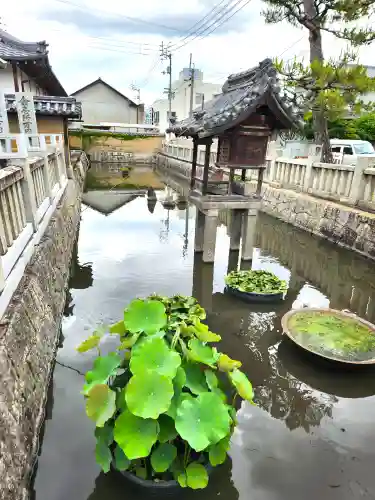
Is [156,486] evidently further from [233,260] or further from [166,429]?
[233,260]

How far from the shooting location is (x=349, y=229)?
10.2m

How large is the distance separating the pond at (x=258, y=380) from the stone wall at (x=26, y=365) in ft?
1.04

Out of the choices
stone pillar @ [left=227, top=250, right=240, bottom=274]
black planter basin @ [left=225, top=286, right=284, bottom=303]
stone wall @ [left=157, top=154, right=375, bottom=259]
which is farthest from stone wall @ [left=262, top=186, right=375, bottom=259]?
black planter basin @ [left=225, top=286, right=284, bottom=303]

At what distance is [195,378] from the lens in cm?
316

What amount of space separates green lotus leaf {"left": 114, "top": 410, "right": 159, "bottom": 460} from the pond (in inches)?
35.8

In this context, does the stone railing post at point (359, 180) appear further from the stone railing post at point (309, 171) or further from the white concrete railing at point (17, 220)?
the white concrete railing at point (17, 220)

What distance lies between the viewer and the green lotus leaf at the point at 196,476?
2.95m

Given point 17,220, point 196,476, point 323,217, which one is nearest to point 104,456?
point 196,476

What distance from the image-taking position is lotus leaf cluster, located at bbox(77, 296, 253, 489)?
271 centimetres

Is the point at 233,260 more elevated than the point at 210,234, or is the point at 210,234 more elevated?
the point at 210,234

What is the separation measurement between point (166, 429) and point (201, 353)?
0.69m

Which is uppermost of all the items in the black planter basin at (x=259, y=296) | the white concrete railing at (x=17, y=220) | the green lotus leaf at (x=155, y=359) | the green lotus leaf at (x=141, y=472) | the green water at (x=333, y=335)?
the white concrete railing at (x=17, y=220)

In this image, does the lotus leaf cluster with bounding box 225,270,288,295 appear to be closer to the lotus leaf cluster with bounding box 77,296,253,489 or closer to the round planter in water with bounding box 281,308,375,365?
the round planter in water with bounding box 281,308,375,365

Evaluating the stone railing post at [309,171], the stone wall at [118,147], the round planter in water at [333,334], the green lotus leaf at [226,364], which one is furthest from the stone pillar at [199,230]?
the stone wall at [118,147]
